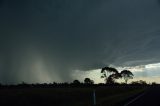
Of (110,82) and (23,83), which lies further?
(110,82)

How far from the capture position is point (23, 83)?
12594 cm
